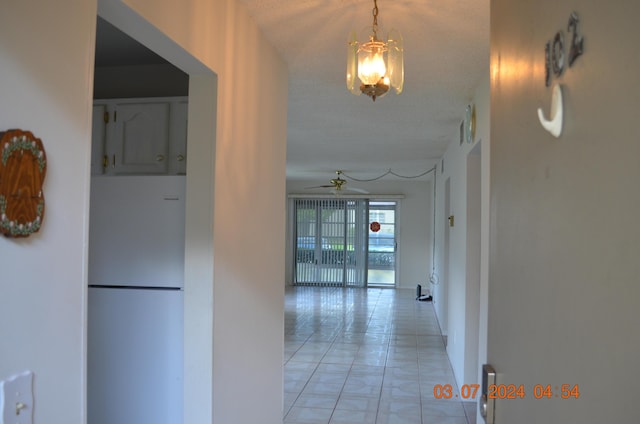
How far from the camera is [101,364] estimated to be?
2424 mm

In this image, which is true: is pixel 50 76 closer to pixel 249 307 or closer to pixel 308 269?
pixel 249 307

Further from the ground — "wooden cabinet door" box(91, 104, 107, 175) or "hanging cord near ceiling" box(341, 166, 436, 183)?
"hanging cord near ceiling" box(341, 166, 436, 183)

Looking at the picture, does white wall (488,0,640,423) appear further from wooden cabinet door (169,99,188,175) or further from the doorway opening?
wooden cabinet door (169,99,188,175)

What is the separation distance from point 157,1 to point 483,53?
2.10 m

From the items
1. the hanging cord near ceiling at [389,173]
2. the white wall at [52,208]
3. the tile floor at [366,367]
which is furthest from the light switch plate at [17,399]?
the hanging cord near ceiling at [389,173]

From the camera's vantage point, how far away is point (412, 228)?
11.8 m

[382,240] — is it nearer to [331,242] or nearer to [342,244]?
[342,244]

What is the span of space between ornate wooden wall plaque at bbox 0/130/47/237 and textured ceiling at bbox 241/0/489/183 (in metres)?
1.60

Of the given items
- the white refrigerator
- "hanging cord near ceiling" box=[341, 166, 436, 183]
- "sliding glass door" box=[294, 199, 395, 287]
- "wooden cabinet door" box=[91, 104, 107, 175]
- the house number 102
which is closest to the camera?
the house number 102

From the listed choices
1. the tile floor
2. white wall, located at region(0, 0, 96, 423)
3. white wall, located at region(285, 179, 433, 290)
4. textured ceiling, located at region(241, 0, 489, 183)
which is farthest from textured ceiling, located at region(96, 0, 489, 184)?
white wall, located at region(285, 179, 433, 290)

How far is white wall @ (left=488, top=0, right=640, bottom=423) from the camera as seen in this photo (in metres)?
0.55

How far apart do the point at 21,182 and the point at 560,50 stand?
3.45 ft

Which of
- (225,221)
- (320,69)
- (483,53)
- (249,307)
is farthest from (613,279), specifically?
(320,69)
